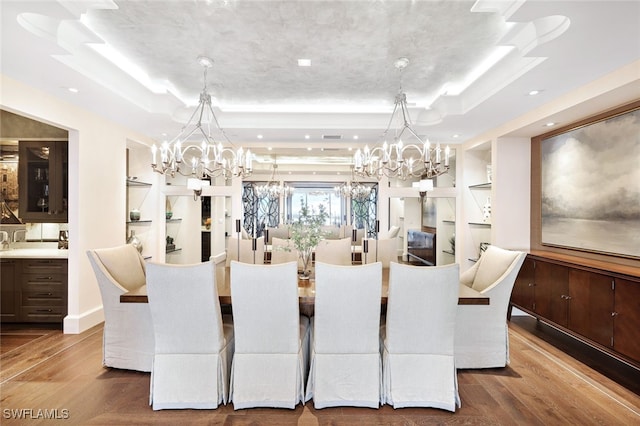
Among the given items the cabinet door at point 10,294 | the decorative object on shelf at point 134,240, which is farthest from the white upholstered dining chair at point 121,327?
the decorative object on shelf at point 134,240

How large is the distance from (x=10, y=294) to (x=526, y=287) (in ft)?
19.9

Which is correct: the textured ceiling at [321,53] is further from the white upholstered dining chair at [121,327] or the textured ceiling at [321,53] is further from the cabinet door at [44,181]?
the white upholstered dining chair at [121,327]

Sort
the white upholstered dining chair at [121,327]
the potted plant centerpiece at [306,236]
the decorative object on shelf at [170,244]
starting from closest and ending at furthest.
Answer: the white upholstered dining chair at [121,327]
the potted plant centerpiece at [306,236]
the decorative object on shelf at [170,244]

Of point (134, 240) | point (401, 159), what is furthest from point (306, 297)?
point (134, 240)

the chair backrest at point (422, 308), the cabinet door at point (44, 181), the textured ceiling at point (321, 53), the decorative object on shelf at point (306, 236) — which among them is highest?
the textured ceiling at point (321, 53)

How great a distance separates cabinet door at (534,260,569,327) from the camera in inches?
132

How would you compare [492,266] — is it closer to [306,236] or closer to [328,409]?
[306,236]

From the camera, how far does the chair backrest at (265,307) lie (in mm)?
2168

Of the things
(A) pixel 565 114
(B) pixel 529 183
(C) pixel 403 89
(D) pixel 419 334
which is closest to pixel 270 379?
(D) pixel 419 334

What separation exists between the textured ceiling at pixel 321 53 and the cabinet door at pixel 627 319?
1648 mm

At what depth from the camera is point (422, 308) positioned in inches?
88.4

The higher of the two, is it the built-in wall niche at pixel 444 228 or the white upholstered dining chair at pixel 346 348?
the built-in wall niche at pixel 444 228

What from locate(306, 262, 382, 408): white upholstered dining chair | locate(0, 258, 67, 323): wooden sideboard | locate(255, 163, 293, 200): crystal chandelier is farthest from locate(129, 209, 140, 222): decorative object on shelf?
locate(306, 262, 382, 408): white upholstered dining chair

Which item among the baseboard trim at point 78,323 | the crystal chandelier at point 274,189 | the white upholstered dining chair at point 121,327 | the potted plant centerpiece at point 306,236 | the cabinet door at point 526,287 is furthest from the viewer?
the crystal chandelier at point 274,189
